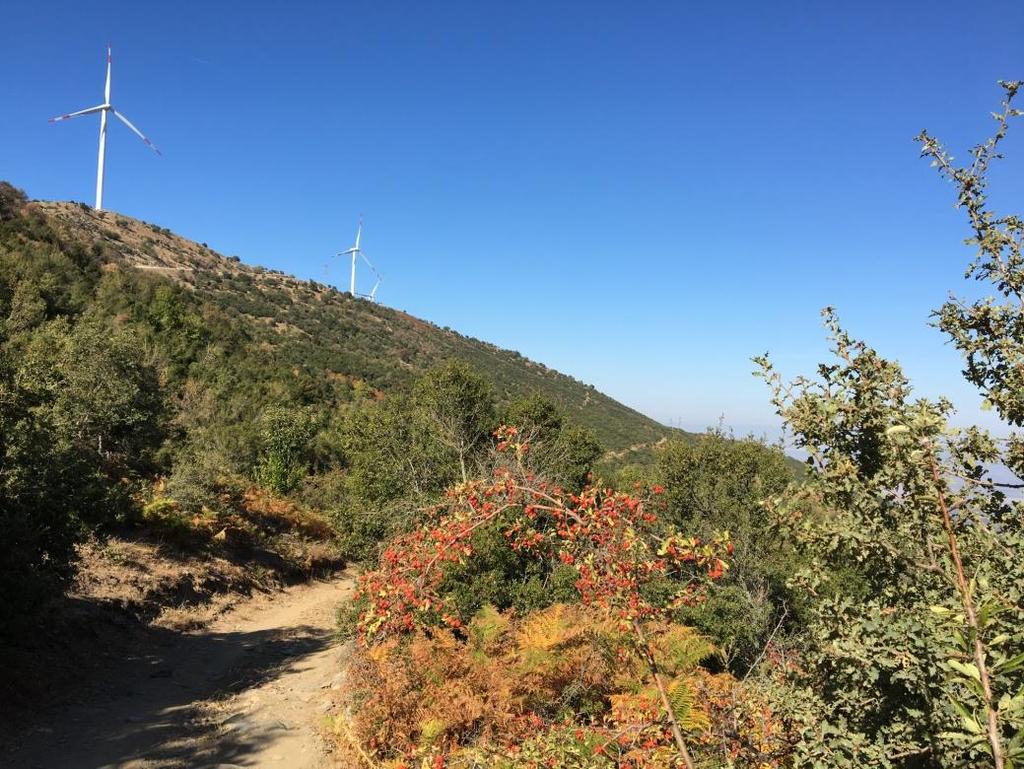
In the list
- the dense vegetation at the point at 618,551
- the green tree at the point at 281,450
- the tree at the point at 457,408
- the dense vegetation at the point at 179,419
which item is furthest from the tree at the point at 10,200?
the tree at the point at 457,408

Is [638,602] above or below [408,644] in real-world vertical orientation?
above

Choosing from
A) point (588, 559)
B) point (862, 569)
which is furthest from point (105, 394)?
point (862, 569)

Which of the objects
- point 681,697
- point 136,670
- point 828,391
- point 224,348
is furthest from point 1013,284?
point 224,348

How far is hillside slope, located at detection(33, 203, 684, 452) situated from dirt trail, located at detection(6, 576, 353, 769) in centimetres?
3249

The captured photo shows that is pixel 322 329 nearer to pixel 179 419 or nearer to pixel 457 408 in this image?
pixel 179 419

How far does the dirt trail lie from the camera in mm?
8938

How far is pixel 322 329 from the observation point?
212ft

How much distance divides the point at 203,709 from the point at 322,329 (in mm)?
57004

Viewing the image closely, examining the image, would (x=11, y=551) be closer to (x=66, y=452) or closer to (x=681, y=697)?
(x=66, y=452)

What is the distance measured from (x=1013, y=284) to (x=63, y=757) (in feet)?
40.5

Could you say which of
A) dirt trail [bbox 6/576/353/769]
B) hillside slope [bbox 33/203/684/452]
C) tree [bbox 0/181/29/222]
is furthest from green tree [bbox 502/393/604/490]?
tree [bbox 0/181/29/222]

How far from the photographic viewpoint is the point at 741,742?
12.3 ft

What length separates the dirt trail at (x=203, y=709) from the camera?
29.3ft

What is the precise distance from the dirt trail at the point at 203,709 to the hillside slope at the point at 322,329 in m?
32.5
